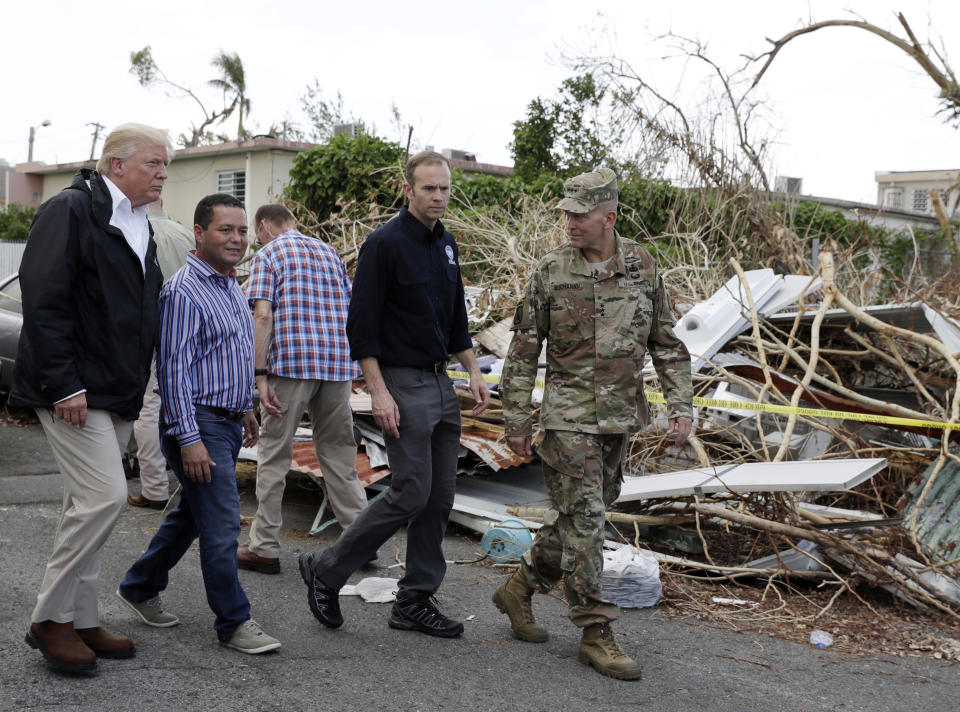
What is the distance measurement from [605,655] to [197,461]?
1.82 m

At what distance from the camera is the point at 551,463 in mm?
4012

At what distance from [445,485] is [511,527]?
59.0 inches

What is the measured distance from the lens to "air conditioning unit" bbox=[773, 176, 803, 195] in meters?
10.5

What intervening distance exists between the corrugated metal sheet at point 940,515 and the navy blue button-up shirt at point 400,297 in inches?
121

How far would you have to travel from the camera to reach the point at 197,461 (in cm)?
363

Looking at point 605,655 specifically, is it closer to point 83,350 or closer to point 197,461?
point 197,461

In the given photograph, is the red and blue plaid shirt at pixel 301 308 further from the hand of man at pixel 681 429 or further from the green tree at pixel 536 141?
the green tree at pixel 536 141

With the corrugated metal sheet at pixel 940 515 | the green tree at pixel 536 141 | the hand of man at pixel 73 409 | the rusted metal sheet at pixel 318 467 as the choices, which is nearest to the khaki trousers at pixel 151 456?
the rusted metal sheet at pixel 318 467

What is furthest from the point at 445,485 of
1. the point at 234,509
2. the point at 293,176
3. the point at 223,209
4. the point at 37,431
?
the point at 293,176

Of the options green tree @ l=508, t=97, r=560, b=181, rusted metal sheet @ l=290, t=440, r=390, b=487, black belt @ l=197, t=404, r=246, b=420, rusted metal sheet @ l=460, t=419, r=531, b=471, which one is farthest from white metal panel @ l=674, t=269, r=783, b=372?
green tree @ l=508, t=97, r=560, b=181

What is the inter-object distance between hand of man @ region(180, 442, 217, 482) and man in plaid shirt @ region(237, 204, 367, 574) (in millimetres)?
1432

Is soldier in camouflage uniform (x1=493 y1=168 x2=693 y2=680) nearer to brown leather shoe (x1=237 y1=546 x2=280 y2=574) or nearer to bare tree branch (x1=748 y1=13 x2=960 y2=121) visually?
brown leather shoe (x1=237 y1=546 x2=280 y2=574)

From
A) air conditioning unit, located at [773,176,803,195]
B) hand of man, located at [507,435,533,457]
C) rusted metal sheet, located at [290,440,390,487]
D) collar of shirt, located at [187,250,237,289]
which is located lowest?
rusted metal sheet, located at [290,440,390,487]

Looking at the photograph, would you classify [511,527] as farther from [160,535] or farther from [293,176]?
[293,176]
